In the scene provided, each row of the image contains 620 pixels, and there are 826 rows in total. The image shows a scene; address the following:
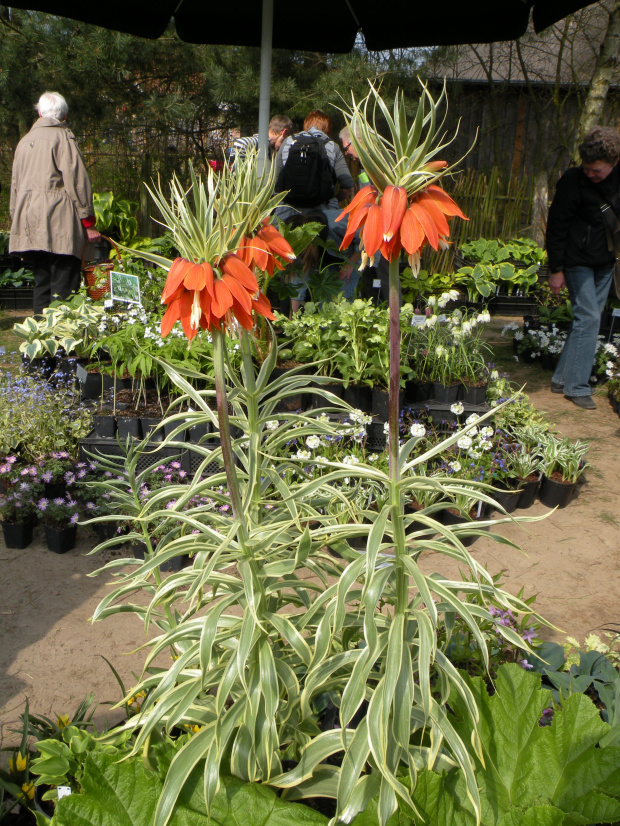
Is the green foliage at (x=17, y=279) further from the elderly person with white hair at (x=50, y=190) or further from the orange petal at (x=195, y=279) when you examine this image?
the orange petal at (x=195, y=279)

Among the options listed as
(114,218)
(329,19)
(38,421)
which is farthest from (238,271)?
(114,218)

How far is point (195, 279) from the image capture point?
3.40 ft

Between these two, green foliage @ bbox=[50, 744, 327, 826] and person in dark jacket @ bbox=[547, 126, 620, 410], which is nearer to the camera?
green foliage @ bbox=[50, 744, 327, 826]

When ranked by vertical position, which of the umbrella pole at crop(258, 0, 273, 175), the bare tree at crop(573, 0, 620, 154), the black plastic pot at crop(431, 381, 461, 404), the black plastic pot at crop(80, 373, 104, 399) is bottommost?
the black plastic pot at crop(80, 373, 104, 399)

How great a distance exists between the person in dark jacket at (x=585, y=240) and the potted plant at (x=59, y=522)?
11.4 feet

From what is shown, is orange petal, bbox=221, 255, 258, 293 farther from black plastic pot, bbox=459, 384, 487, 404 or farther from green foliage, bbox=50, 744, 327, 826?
black plastic pot, bbox=459, 384, 487, 404

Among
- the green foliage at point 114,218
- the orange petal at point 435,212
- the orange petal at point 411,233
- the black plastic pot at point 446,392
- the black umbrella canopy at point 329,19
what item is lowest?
the black plastic pot at point 446,392

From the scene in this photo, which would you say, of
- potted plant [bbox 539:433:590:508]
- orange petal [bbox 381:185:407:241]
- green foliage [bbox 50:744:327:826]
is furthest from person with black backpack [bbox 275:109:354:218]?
green foliage [bbox 50:744:327:826]

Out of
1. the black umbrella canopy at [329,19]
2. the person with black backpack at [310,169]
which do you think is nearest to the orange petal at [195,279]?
the black umbrella canopy at [329,19]

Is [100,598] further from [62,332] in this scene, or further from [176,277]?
[62,332]

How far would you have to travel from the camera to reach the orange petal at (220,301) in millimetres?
1054

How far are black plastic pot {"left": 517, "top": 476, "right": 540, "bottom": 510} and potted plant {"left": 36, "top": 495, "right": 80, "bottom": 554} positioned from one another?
2114mm

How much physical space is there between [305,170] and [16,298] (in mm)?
4257

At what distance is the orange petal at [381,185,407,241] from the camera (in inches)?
38.7
